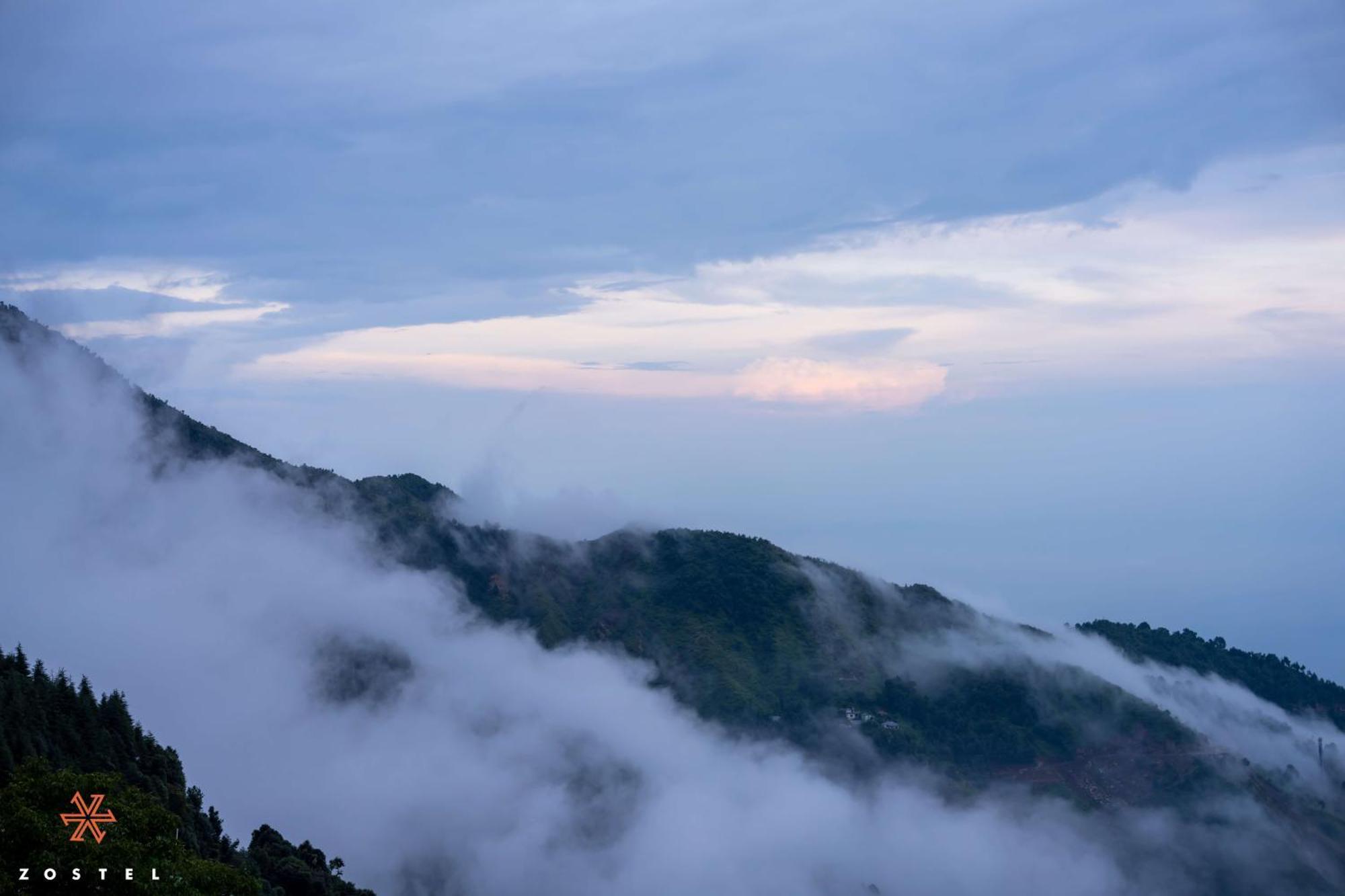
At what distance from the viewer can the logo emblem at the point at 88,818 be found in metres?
54.8

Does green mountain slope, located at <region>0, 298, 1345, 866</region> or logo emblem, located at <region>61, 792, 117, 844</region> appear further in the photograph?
green mountain slope, located at <region>0, 298, 1345, 866</region>

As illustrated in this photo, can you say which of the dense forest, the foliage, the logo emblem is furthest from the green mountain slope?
the logo emblem

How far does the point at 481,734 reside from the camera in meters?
194

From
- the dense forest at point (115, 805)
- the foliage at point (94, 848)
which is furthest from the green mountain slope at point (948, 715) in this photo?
the foliage at point (94, 848)

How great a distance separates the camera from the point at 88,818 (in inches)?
2231

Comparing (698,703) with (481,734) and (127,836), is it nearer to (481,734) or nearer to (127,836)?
(481,734)

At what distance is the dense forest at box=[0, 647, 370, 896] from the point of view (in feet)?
175

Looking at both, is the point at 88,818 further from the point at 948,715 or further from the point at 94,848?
the point at 948,715

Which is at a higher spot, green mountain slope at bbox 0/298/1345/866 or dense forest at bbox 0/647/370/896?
dense forest at bbox 0/647/370/896

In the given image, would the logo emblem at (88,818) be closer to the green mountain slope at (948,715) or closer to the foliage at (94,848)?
the foliage at (94,848)

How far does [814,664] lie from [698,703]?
753 inches

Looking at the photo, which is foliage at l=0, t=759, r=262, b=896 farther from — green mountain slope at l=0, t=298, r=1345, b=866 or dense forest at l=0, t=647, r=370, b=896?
green mountain slope at l=0, t=298, r=1345, b=866

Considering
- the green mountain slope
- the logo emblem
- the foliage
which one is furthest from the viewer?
the green mountain slope

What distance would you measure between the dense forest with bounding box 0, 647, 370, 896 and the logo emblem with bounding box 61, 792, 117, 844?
42 centimetres
